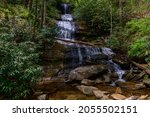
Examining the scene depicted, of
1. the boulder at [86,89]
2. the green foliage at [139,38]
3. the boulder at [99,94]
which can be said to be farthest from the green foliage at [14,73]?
the green foliage at [139,38]

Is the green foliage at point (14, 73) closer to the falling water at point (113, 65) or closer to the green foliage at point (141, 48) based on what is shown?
the falling water at point (113, 65)

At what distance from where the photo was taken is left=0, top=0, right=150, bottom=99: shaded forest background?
9031mm

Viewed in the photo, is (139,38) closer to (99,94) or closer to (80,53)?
(80,53)

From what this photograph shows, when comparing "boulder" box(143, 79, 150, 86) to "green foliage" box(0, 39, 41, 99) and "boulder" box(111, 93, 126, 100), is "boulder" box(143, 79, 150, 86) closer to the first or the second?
"boulder" box(111, 93, 126, 100)

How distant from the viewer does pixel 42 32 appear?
15797mm

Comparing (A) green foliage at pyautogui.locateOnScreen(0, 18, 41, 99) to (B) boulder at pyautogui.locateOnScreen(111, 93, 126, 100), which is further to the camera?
(B) boulder at pyautogui.locateOnScreen(111, 93, 126, 100)

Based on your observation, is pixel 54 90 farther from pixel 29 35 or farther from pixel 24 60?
pixel 29 35

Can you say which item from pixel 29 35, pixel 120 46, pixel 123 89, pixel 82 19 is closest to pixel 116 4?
pixel 82 19

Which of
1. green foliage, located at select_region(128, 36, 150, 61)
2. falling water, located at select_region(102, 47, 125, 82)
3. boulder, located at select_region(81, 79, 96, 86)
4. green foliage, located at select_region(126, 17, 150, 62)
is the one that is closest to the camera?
boulder, located at select_region(81, 79, 96, 86)

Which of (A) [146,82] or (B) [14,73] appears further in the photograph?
(A) [146,82]

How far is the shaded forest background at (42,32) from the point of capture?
9.03 meters

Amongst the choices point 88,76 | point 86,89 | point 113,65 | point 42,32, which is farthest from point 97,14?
point 86,89

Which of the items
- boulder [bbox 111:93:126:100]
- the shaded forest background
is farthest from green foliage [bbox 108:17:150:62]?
boulder [bbox 111:93:126:100]

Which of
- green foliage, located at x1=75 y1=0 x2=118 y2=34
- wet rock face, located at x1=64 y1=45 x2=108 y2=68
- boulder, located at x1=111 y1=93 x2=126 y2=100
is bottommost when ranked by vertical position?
boulder, located at x1=111 y1=93 x2=126 y2=100
